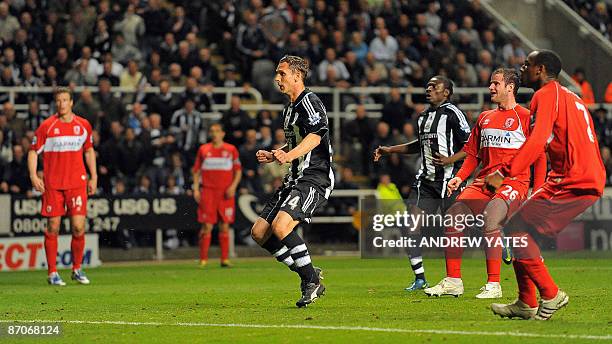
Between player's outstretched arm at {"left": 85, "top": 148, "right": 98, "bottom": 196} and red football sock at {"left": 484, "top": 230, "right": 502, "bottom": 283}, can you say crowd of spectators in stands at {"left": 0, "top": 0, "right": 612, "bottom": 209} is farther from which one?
red football sock at {"left": 484, "top": 230, "right": 502, "bottom": 283}

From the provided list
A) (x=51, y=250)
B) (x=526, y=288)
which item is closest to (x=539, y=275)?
(x=526, y=288)

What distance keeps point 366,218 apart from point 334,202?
76 centimetres

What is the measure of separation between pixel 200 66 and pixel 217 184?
14.3 ft

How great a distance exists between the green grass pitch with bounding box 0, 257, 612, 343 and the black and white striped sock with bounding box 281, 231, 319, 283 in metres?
0.31

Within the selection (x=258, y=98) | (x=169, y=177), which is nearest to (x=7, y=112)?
(x=169, y=177)

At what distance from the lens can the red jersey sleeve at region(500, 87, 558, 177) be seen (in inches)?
359

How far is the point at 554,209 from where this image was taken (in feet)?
31.2

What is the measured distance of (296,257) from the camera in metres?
11.4

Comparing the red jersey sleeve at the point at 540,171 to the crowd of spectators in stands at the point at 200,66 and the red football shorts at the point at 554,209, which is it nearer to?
the red football shorts at the point at 554,209

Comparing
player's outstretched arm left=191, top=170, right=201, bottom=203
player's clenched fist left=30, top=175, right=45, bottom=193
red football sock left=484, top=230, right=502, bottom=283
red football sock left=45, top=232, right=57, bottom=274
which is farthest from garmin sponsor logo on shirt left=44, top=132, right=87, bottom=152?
red football sock left=484, top=230, right=502, bottom=283

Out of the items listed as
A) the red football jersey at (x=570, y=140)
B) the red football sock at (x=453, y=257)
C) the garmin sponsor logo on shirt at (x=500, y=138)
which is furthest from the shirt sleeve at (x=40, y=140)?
the red football jersey at (x=570, y=140)

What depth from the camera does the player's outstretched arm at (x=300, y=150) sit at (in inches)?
423

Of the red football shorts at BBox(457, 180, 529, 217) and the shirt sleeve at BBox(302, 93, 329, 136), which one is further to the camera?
the red football shorts at BBox(457, 180, 529, 217)

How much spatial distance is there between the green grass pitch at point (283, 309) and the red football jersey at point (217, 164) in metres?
2.51
